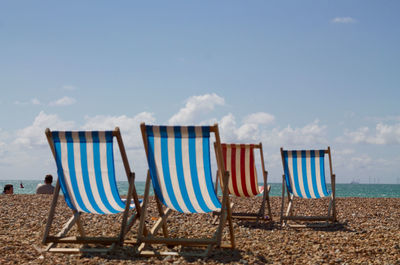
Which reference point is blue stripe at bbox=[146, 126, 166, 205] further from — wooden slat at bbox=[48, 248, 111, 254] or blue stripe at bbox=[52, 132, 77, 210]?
blue stripe at bbox=[52, 132, 77, 210]

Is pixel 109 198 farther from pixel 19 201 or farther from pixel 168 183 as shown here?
pixel 19 201

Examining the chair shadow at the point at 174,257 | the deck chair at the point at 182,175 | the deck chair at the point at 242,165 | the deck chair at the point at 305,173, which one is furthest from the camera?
the deck chair at the point at 305,173

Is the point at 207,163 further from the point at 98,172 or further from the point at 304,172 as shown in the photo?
the point at 304,172

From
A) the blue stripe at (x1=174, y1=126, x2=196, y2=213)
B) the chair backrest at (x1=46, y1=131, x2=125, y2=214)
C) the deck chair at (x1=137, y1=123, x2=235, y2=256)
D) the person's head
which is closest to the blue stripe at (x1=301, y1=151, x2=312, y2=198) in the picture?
the deck chair at (x1=137, y1=123, x2=235, y2=256)

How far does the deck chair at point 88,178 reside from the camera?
4.37m

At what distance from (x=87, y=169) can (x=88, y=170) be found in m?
0.01

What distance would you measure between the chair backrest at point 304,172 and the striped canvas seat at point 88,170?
3.21m

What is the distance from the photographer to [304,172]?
7.07m

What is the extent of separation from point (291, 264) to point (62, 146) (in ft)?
7.75

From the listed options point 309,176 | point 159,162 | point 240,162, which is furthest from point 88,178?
point 309,176

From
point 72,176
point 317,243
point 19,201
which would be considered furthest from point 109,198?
point 19,201

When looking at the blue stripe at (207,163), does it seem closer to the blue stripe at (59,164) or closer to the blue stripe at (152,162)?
the blue stripe at (152,162)

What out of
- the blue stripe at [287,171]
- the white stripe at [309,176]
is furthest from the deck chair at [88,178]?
the white stripe at [309,176]

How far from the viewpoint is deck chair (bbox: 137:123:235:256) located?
4273 mm
